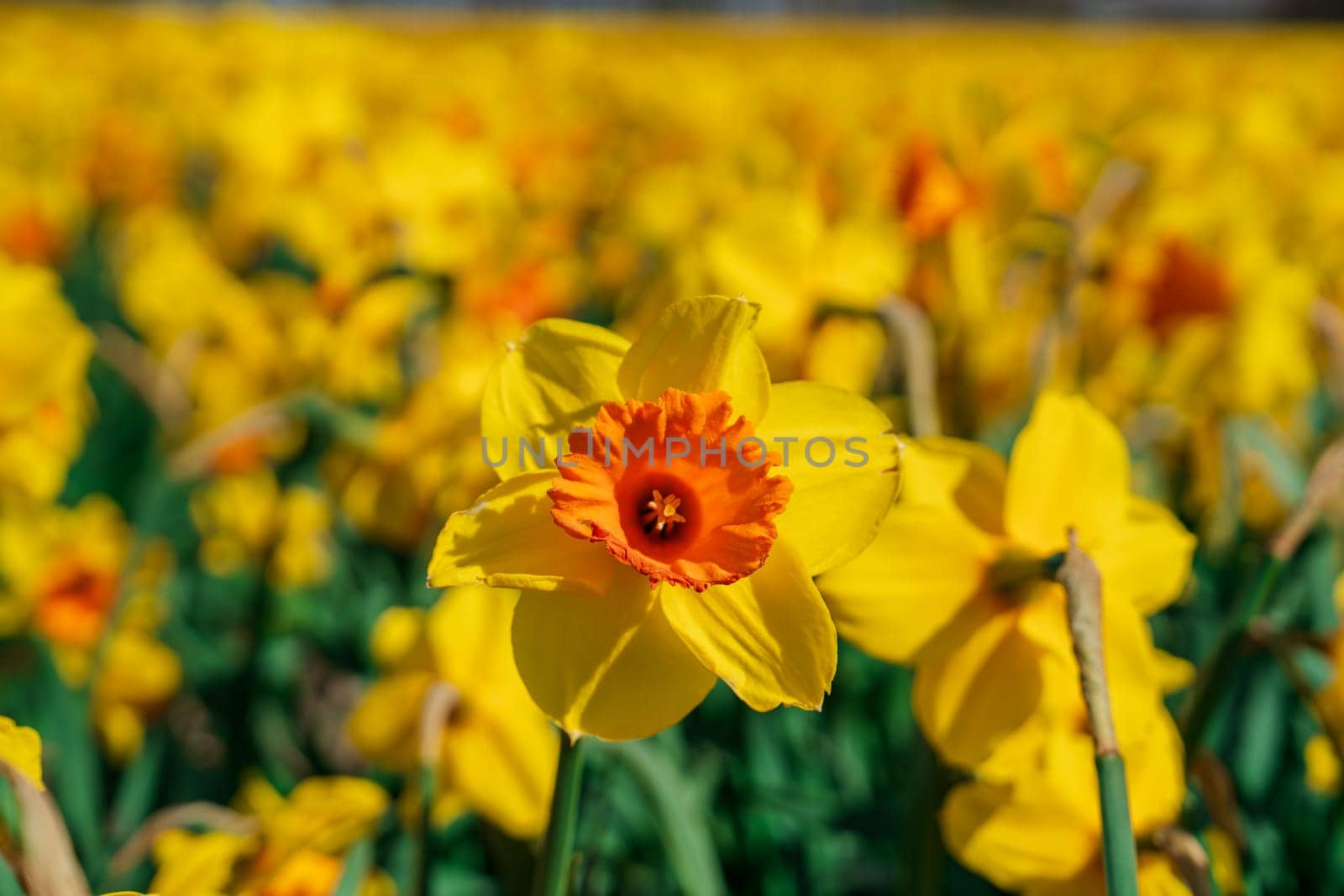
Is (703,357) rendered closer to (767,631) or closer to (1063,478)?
(767,631)

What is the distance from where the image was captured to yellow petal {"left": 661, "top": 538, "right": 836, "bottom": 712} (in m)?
0.75

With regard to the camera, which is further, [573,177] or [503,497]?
[573,177]

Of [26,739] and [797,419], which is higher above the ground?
[797,419]

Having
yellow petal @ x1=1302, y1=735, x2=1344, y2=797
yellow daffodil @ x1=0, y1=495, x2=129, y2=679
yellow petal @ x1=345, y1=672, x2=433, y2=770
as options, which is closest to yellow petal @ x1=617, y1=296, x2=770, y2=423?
yellow petal @ x1=345, y1=672, x2=433, y2=770

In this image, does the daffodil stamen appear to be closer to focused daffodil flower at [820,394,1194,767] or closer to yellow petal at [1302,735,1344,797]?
focused daffodil flower at [820,394,1194,767]

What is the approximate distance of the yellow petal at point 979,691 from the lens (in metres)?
0.95

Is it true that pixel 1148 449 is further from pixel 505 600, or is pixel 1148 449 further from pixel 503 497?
pixel 503 497

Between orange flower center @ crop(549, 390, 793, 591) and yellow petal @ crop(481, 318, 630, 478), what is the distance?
0.03 m

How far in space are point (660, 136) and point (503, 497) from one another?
387 cm

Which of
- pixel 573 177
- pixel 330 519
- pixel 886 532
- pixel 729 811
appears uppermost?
pixel 886 532

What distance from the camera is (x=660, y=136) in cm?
440


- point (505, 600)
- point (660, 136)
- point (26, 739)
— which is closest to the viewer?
point (26, 739)

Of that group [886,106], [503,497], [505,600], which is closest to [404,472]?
[505,600]

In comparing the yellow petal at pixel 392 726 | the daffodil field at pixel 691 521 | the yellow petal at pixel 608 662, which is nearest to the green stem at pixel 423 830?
the daffodil field at pixel 691 521
